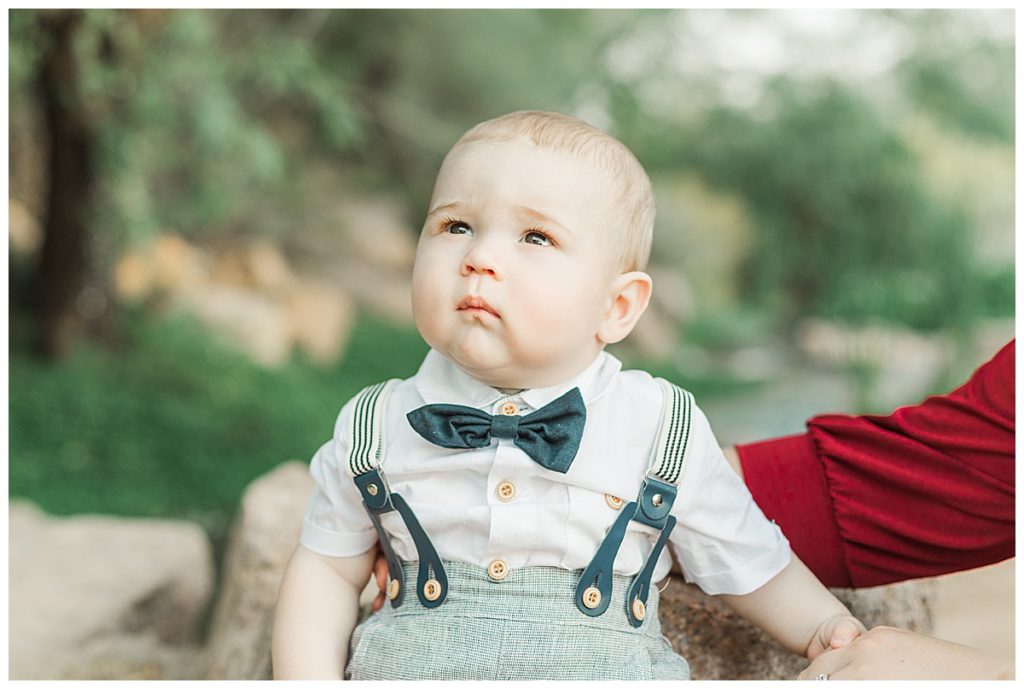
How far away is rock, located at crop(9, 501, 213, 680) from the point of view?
2.27 m

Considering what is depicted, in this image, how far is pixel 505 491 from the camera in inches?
53.6

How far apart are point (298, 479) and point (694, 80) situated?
491cm

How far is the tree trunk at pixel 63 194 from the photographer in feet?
13.5

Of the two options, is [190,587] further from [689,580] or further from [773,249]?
[773,249]

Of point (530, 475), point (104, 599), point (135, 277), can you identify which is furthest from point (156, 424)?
point (530, 475)

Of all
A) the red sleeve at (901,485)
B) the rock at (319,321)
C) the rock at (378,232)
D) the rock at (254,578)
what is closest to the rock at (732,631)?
the red sleeve at (901,485)

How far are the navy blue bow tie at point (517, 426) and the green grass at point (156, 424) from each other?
3198 mm

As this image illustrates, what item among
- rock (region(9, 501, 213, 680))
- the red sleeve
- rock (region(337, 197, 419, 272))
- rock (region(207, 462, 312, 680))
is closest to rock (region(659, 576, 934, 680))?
the red sleeve

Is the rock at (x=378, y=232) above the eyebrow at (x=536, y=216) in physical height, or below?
above

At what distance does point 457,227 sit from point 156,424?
3.93 m

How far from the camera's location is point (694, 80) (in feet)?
21.1

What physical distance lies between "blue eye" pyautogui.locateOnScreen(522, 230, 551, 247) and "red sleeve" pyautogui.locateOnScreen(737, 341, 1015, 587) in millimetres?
542

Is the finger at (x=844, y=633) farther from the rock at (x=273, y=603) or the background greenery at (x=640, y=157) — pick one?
the background greenery at (x=640, y=157)

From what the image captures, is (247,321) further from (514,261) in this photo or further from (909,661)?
(909,661)
